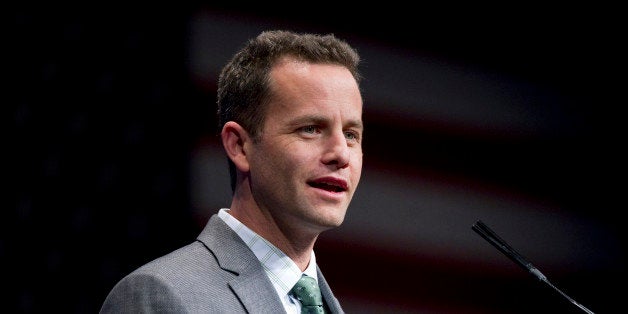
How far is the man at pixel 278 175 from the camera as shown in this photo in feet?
4.91

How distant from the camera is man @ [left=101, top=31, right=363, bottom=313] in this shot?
150 cm

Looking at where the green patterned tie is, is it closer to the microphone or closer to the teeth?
the teeth

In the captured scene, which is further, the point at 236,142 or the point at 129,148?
the point at 129,148

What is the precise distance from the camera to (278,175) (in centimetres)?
154

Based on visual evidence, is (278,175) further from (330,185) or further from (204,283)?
(204,283)

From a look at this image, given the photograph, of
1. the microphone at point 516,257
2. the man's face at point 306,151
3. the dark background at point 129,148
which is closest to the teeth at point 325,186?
the man's face at point 306,151

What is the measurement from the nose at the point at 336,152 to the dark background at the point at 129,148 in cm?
81

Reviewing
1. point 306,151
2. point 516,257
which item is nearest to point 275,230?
point 306,151

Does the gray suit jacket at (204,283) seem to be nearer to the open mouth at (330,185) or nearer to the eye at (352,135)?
the open mouth at (330,185)

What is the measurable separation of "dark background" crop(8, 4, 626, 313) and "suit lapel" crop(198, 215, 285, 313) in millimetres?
632

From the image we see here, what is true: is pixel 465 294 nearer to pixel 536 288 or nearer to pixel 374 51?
pixel 536 288

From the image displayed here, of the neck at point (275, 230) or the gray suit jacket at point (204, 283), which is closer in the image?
the gray suit jacket at point (204, 283)

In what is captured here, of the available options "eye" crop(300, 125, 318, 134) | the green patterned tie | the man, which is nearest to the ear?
the man

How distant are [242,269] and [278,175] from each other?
18 centimetres
